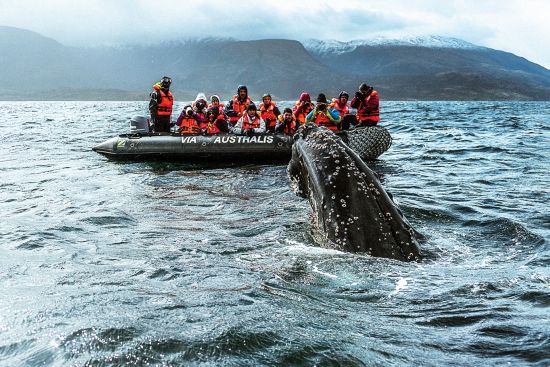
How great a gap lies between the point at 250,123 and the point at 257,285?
43.0 feet

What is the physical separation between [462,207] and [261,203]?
3361 millimetres

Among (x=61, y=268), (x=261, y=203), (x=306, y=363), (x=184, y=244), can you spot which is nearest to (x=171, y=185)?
(x=261, y=203)

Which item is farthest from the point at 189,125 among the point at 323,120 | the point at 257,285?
the point at 257,285

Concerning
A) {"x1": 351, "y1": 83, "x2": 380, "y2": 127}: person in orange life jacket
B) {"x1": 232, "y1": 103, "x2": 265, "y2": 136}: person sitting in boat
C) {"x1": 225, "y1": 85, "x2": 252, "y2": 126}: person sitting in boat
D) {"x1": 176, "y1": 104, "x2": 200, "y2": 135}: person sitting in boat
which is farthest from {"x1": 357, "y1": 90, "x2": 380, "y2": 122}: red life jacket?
{"x1": 176, "y1": 104, "x2": 200, "y2": 135}: person sitting in boat

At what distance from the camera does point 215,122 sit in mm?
18844

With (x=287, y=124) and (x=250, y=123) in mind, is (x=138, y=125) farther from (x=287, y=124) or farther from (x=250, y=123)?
(x=287, y=124)

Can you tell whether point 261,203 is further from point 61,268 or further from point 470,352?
point 470,352

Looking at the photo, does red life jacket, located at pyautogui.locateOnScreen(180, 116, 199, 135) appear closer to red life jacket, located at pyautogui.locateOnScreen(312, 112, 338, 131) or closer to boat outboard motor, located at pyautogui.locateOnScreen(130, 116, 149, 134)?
boat outboard motor, located at pyautogui.locateOnScreen(130, 116, 149, 134)

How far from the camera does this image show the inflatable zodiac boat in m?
16.7

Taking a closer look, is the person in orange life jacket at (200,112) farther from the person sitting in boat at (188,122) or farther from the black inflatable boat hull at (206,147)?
the black inflatable boat hull at (206,147)

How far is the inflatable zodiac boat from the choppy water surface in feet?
20.0

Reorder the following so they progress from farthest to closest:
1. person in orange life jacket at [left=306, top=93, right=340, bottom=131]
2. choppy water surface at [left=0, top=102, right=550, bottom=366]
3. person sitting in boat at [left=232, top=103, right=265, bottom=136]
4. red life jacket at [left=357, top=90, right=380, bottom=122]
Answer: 1. red life jacket at [left=357, top=90, right=380, bottom=122]
2. person sitting in boat at [left=232, top=103, right=265, bottom=136]
3. person in orange life jacket at [left=306, top=93, right=340, bottom=131]
4. choppy water surface at [left=0, top=102, right=550, bottom=366]

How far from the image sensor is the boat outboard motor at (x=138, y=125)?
61.9 ft

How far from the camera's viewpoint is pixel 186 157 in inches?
675
